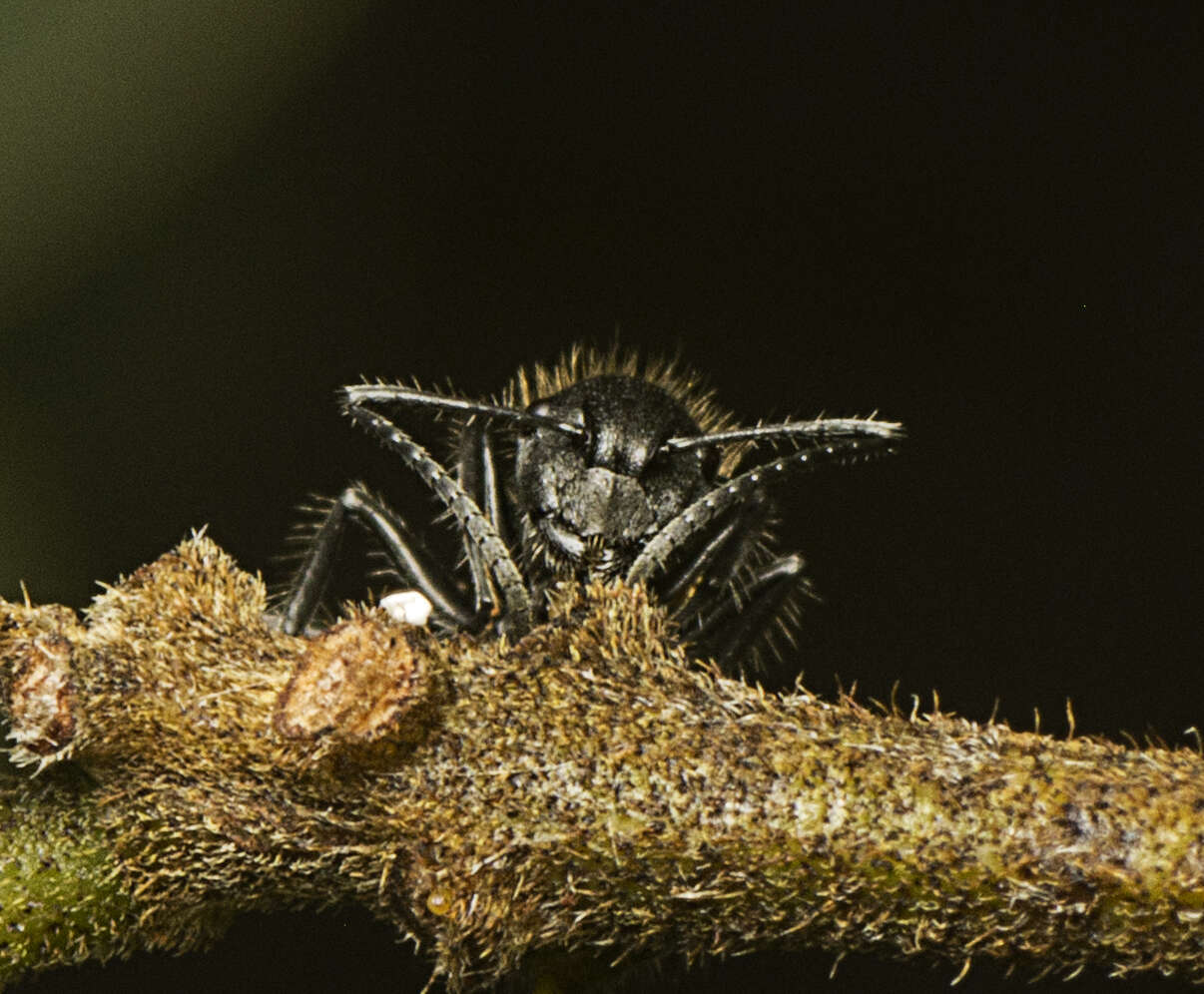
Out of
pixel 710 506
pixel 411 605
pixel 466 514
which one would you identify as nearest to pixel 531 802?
pixel 411 605

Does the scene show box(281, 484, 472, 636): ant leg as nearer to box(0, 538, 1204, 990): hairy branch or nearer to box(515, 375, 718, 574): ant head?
box(515, 375, 718, 574): ant head

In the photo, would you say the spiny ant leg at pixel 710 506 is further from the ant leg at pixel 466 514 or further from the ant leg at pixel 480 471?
the ant leg at pixel 480 471

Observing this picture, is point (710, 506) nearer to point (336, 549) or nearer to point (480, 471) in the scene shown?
point (480, 471)

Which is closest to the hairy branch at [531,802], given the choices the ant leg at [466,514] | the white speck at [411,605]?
the white speck at [411,605]

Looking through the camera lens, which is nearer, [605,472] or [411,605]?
[411,605]

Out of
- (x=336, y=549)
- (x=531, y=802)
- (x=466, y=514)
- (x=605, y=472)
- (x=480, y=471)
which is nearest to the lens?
(x=531, y=802)

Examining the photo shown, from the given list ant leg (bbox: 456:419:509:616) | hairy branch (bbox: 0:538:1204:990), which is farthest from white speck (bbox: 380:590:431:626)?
ant leg (bbox: 456:419:509:616)

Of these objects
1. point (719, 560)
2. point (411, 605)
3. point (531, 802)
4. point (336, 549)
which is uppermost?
point (719, 560)

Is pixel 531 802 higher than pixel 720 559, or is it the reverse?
pixel 720 559
